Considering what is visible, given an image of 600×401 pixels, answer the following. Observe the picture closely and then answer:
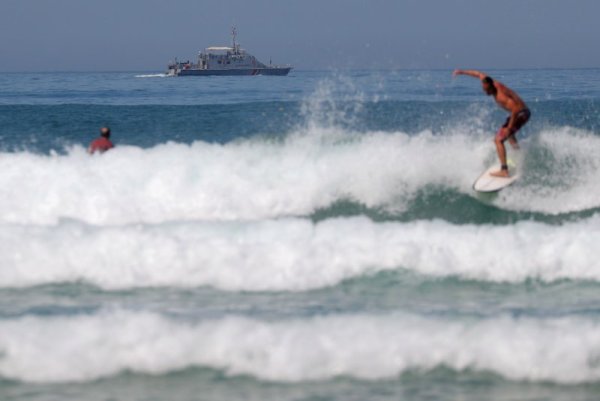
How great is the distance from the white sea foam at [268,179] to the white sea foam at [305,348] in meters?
5.64

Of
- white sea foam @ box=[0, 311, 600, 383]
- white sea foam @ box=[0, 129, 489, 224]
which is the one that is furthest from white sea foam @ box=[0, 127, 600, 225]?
white sea foam @ box=[0, 311, 600, 383]

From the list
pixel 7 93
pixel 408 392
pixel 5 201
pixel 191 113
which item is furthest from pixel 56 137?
pixel 7 93

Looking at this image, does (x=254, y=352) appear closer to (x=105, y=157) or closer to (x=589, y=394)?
(x=589, y=394)

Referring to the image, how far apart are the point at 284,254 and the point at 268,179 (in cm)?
407

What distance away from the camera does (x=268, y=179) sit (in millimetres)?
14055

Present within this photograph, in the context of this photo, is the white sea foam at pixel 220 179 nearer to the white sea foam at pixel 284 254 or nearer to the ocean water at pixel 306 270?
the ocean water at pixel 306 270

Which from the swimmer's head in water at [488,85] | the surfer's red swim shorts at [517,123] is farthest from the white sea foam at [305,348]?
the surfer's red swim shorts at [517,123]

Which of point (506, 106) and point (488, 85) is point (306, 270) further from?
point (506, 106)

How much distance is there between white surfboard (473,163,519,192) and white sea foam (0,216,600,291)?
1800 mm

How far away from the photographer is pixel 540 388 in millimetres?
6844

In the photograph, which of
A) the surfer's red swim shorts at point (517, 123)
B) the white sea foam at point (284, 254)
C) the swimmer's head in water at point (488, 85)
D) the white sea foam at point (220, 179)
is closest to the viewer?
the white sea foam at point (284, 254)

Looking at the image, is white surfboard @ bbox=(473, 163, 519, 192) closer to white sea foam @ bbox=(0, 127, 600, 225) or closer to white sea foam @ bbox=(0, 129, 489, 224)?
white sea foam @ bbox=(0, 127, 600, 225)

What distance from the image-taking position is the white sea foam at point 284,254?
978 centimetres

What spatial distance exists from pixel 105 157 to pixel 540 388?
939 cm
